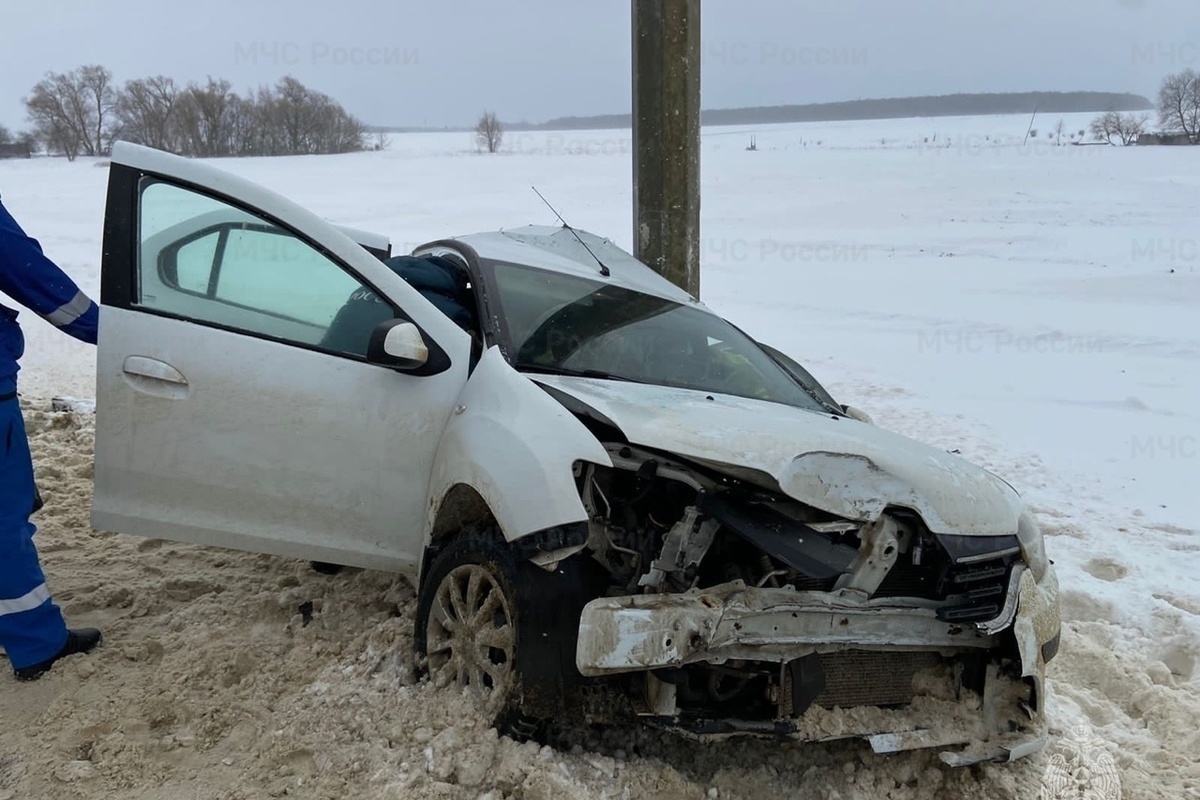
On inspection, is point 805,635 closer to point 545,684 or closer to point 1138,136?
point 545,684

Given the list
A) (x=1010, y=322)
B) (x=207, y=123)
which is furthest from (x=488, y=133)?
(x=1010, y=322)

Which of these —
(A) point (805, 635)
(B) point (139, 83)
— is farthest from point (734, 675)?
(B) point (139, 83)

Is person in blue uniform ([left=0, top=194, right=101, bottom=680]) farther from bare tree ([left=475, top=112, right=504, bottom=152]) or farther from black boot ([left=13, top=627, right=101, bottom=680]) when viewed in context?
bare tree ([left=475, top=112, right=504, bottom=152])

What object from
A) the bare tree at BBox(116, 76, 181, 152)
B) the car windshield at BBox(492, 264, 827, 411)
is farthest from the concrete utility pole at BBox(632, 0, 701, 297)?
the bare tree at BBox(116, 76, 181, 152)

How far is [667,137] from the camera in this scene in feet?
15.2

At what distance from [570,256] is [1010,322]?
21.7 ft

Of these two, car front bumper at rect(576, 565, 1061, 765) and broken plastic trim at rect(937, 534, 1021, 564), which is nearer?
car front bumper at rect(576, 565, 1061, 765)

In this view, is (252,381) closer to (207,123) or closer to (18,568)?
(18,568)

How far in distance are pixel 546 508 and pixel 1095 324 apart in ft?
27.0

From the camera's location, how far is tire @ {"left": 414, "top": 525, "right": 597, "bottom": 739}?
2.50 m

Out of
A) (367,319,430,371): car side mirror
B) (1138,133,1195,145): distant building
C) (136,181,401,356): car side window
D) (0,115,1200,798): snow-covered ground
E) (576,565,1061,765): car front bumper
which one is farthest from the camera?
(1138,133,1195,145): distant building

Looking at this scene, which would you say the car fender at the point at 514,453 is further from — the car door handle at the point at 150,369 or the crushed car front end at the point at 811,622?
the car door handle at the point at 150,369

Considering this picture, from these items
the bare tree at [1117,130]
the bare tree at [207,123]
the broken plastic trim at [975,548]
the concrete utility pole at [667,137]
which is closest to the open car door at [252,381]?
the broken plastic trim at [975,548]

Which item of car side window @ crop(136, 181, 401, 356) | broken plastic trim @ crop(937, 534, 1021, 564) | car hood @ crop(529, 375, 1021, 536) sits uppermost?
car side window @ crop(136, 181, 401, 356)
